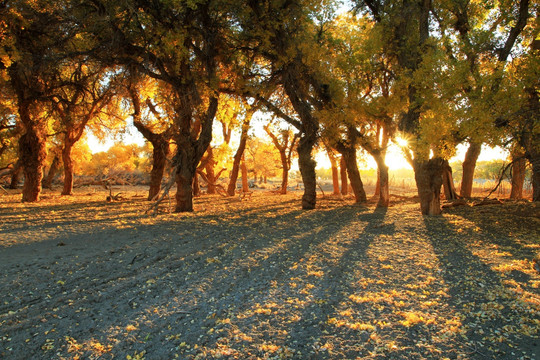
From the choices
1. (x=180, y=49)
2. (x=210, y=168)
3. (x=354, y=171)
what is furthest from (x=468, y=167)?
(x=210, y=168)

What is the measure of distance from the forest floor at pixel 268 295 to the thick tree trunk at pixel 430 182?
2748 millimetres

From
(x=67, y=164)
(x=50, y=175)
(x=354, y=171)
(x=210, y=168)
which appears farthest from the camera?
(x=50, y=175)

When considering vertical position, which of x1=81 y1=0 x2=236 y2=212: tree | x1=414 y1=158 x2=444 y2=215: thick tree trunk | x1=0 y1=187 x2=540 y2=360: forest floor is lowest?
x1=0 y1=187 x2=540 y2=360: forest floor

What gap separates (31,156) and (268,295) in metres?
15.9

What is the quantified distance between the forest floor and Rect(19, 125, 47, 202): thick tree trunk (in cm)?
874

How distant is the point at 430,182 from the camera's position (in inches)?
425

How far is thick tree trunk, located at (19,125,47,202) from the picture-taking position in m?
14.8

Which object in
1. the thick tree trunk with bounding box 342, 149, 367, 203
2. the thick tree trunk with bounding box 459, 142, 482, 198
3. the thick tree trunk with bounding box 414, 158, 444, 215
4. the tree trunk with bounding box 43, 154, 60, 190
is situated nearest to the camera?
the thick tree trunk with bounding box 414, 158, 444, 215

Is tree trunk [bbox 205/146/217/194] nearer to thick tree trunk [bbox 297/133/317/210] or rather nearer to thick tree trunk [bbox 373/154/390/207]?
thick tree trunk [bbox 297/133/317/210]

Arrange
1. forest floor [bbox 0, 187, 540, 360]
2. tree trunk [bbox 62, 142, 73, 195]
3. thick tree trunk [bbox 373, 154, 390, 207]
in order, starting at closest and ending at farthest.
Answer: forest floor [bbox 0, 187, 540, 360] < thick tree trunk [bbox 373, 154, 390, 207] < tree trunk [bbox 62, 142, 73, 195]

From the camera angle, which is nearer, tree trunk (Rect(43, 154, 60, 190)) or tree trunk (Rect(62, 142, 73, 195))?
tree trunk (Rect(62, 142, 73, 195))

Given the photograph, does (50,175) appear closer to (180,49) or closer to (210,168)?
(210,168)

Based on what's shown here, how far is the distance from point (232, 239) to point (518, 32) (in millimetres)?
12199

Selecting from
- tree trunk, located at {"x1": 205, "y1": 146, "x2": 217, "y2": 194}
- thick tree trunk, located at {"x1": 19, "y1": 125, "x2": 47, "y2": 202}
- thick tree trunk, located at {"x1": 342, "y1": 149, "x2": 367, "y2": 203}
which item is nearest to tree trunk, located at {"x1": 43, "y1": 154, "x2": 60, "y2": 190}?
thick tree trunk, located at {"x1": 19, "y1": 125, "x2": 47, "y2": 202}
